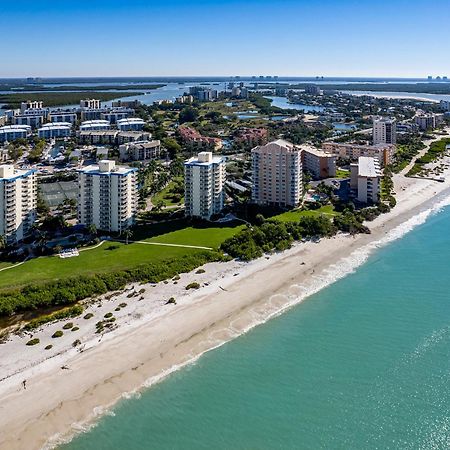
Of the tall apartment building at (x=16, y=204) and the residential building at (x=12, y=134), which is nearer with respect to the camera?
the tall apartment building at (x=16, y=204)

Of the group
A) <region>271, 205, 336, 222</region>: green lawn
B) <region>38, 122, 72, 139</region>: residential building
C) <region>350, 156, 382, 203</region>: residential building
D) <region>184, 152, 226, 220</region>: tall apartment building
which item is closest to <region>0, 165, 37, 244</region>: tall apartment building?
<region>184, 152, 226, 220</region>: tall apartment building

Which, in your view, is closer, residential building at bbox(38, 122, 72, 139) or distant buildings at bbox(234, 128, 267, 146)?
distant buildings at bbox(234, 128, 267, 146)

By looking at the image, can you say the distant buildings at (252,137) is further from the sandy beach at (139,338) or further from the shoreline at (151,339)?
the sandy beach at (139,338)

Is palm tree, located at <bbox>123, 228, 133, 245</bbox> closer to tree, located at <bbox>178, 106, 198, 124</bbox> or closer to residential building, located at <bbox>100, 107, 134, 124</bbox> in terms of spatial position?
tree, located at <bbox>178, 106, 198, 124</bbox>

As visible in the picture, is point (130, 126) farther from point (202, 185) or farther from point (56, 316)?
A: point (56, 316)

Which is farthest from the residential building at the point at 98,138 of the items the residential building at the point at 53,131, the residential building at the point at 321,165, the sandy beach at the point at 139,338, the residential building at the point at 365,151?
the sandy beach at the point at 139,338

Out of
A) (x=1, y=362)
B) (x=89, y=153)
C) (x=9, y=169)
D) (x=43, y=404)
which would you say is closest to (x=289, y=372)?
(x=43, y=404)

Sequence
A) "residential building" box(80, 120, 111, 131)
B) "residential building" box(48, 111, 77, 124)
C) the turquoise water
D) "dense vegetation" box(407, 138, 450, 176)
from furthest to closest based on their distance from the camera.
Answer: "residential building" box(48, 111, 77, 124)
"residential building" box(80, 120, 111, 131)
"dense vegetation" box(407, 138, 450, 176)
the turquoise water
